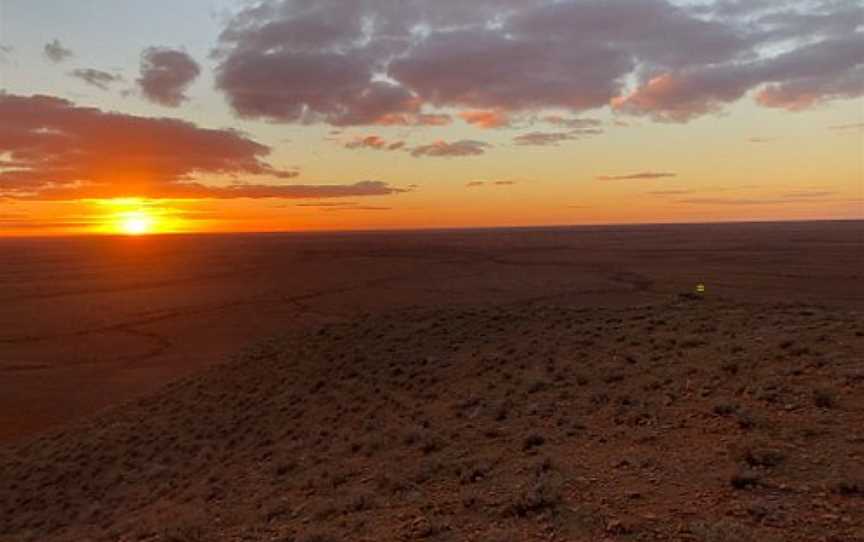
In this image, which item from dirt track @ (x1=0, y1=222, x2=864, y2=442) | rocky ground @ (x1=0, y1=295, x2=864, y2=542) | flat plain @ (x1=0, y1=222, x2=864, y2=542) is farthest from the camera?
dirt track @ (x1=0, y1=222, x2=864, y2=442)

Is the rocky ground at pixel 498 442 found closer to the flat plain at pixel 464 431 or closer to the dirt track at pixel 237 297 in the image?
the flat plain at pixel 464 431

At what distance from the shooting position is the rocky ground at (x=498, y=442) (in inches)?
352

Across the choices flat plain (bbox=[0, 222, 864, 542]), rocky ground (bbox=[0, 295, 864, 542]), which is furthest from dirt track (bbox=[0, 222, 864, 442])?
rocky ground (bbox=[0, 295, 864, 542])

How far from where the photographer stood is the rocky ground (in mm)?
8930

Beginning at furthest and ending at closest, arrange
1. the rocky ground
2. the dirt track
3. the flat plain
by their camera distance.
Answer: the dirt track < the flat plain < the rocky ground

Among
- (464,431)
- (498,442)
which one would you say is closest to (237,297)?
(464,431)

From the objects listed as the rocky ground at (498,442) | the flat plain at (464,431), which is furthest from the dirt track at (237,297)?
the rocky ground at (498,442)

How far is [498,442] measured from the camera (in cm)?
1305

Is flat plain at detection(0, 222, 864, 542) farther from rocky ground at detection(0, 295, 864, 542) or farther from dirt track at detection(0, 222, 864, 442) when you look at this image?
dirt track at detection(0, 222, 864, 442)

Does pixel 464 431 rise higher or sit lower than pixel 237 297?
higher

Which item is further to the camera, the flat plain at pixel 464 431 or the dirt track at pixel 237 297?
the dirt track at pixel 237 297

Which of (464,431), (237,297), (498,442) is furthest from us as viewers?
(237,297)

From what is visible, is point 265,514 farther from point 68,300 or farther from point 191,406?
point 68,300

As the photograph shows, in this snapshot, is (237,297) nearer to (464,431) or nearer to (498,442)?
(464,431)
